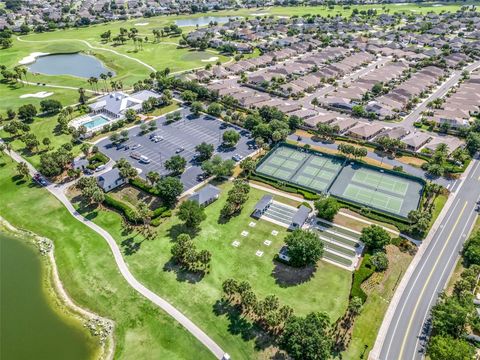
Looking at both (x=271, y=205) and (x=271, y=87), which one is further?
(x=271, y=87)

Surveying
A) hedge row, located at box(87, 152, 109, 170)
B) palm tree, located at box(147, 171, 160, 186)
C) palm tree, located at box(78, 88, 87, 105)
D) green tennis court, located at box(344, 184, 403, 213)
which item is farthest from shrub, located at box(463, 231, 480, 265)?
palm tree, located at box(78, 88, 87, 105)

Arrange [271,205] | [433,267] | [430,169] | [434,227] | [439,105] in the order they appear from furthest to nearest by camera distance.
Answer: [439,105]
[430,169]
[271,205]
[434,227]
[433,267]

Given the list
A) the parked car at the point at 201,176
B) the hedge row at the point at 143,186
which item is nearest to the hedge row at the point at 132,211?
the hedge row at the point at 143,186

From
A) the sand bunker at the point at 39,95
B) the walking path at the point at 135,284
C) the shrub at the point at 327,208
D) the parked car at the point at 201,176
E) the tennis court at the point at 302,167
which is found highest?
the shrub at the point at 327,208

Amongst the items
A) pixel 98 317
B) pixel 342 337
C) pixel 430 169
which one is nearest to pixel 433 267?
pixel 342 337

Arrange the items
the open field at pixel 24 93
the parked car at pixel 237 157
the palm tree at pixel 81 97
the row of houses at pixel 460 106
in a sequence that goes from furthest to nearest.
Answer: the palm tree at pixel 81 97
the open field at pixel 24 93
the row of houses at pixel 460 106
the parked car at pixel 237 157

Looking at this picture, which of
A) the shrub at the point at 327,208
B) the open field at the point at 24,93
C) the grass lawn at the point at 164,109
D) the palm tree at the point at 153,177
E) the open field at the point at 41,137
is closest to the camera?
the shrub at the point at 327,208

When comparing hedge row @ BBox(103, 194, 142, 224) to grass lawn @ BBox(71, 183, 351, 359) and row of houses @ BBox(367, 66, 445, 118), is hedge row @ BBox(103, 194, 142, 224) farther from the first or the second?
row of houses @ BBox(367, 66, 445, 118)

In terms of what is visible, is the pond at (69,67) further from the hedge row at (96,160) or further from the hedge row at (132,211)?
the hedge row at (132,211)

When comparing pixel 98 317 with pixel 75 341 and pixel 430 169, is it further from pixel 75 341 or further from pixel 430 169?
pixel 430 169
